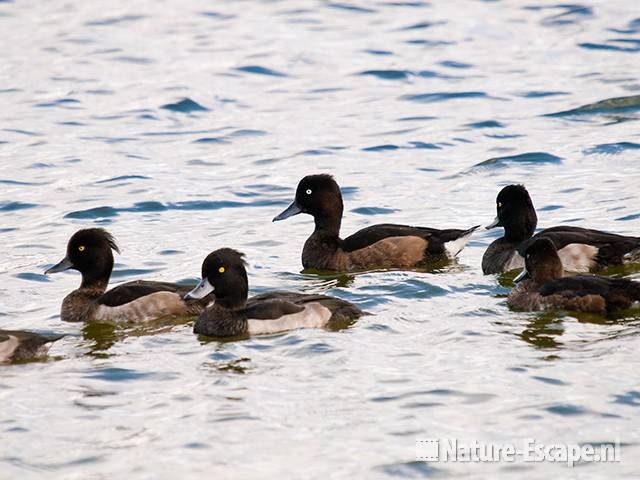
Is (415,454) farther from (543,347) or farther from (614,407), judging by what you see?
(543,347)

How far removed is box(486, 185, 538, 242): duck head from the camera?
1422cm

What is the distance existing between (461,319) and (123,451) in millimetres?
3820

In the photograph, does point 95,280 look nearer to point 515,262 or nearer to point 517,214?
point 515,262

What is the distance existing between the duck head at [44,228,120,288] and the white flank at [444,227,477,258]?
11.6 feet

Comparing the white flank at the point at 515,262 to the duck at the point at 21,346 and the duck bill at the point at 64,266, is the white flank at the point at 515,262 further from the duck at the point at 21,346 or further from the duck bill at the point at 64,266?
the duck at the point at 21,346

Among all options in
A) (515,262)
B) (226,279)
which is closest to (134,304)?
(226,279)

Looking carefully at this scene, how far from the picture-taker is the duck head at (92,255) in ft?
42.0

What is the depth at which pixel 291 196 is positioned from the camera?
58.3ft

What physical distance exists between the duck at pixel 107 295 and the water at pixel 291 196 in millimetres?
204

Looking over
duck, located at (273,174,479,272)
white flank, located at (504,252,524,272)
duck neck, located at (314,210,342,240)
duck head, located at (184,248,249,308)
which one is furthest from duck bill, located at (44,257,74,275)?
white flank, located at (504,252,524,272)

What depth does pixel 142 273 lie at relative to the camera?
46.8ft

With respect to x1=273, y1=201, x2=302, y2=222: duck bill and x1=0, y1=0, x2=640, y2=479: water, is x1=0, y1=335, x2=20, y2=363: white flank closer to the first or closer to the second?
x1=0, y1=0, x2=640, y2=479: water

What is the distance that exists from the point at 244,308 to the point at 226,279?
0.29m

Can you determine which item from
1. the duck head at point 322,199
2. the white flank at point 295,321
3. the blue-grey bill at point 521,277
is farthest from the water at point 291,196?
the duck head at point 322,199
